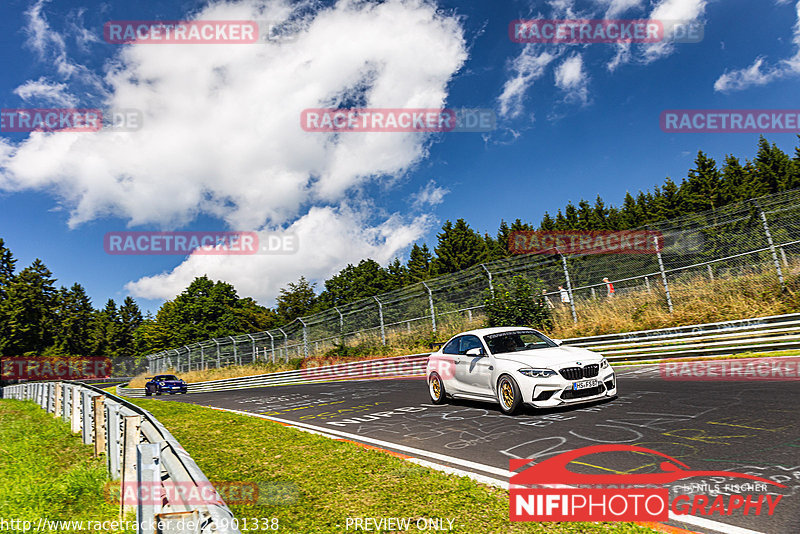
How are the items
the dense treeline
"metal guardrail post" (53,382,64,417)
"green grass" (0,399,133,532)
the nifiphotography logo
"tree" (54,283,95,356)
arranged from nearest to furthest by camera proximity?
the nifiphotography logo → "green grass" (0,399,133,532) → "metal guardrail post" (53,382,64,417) → the dense treeline → "tree" (54,283,95,356)

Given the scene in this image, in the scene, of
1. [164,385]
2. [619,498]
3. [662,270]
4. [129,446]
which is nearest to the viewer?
[619,498]

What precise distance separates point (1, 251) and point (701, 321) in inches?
4194

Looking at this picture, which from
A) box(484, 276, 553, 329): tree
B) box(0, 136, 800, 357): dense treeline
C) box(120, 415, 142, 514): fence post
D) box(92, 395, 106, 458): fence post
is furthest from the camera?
box(0, 136, 800, 357): dense treeline

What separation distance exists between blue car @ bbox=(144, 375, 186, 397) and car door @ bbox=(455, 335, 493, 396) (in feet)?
88.1

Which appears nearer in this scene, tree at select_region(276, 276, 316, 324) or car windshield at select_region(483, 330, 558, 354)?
car windshield at select_region(483, 330, 558, 354)

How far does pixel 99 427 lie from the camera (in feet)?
24.0

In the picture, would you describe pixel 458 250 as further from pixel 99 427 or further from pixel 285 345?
pixel 99 427

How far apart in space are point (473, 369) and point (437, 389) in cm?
146

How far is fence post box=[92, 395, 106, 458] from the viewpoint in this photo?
7.32 meters

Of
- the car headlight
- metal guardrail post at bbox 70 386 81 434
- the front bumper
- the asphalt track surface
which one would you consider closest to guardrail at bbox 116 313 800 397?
the asphalt track surface

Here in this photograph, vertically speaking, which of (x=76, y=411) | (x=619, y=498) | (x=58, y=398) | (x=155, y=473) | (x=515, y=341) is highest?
(x=515, y=341)

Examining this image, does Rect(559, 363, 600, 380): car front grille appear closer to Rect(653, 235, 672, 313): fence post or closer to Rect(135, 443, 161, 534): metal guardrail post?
Rect(135, 443, 161, 534): metal guardrail post

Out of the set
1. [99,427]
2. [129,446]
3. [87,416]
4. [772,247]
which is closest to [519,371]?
[129,446]

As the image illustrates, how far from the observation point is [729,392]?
7676 mm
